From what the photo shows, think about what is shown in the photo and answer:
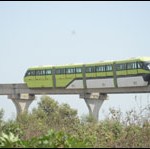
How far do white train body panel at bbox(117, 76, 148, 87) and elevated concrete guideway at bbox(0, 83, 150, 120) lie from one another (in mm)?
936

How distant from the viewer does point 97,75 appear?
3253 centimetres

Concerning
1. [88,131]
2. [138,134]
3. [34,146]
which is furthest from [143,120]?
[34,146]

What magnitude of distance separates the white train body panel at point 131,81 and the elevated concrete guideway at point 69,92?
3.07ft

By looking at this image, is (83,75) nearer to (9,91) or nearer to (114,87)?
(114,87)

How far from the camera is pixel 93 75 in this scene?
32969mm

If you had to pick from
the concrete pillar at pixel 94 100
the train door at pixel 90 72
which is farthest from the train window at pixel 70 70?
the concrete pillar at pixel 94 100

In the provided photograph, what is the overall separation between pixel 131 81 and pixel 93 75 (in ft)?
14.0

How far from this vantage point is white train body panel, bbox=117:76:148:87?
95.4 ft

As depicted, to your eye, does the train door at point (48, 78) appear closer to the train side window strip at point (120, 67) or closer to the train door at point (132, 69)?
the train side window strip at point (120, 67)

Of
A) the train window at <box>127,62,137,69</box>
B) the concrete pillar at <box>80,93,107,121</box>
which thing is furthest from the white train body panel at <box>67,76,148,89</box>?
the concrete pillar at <box>80,93,107,121</box>

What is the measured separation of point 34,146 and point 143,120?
16.6 ft

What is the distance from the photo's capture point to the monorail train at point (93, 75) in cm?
2898

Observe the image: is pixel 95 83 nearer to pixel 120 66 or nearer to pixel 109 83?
pixel 109 83

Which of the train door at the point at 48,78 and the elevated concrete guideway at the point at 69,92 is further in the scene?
the train door at the point at 48,78
